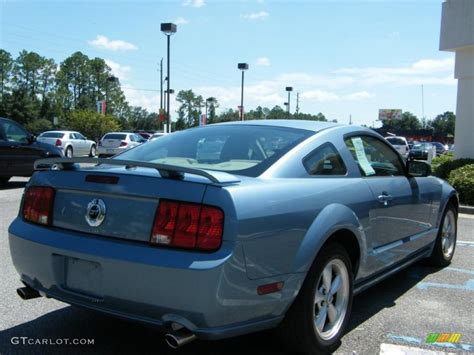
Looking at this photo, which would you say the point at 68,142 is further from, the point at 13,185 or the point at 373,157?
the point at 373,157

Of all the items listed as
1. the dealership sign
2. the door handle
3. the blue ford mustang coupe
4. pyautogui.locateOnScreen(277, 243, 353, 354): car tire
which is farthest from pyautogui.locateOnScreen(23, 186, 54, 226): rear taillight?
the dealership sign

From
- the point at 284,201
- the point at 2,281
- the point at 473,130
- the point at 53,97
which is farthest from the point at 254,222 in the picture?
the point at 53,97

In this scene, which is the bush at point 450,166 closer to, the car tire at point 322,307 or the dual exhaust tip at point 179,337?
the car tire at point 322,307

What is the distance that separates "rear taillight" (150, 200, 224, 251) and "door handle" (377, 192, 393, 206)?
177 cm

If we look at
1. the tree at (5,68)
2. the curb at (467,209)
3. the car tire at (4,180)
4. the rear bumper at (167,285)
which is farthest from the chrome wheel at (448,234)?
the tree at (5,68)

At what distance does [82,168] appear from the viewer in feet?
11.3

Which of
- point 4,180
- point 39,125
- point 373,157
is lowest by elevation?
point 4,180

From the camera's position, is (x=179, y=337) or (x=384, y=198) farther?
(x=384, y=198)

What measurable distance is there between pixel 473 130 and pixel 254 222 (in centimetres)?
1321

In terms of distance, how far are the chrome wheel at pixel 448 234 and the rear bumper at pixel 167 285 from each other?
327 centimetres

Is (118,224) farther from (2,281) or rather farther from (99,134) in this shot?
(99,134)

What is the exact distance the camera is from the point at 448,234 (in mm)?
6043

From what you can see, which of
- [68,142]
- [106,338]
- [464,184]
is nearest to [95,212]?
[106,338]

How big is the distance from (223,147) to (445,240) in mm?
3275
